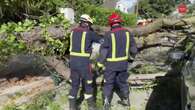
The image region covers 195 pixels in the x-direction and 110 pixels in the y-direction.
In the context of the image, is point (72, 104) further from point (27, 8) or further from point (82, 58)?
point (27, 8)

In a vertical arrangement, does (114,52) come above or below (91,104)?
above

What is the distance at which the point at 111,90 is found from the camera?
8.34m

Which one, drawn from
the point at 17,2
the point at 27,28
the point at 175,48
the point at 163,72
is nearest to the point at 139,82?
the point at 163,72

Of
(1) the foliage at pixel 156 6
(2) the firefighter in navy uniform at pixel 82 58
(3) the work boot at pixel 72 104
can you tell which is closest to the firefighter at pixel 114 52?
(2) the firefighter in navy uniform at pixel 82 58

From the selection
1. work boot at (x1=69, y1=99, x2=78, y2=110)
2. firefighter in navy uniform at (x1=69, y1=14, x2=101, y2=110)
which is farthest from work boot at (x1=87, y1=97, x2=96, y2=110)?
work boot at (x1=69, y1=99, x2=78, y2=110)

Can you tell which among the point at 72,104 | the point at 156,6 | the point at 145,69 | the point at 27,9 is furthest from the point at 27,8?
the point at 156,6

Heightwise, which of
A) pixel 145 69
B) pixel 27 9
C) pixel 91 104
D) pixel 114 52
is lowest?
pixel 91 104

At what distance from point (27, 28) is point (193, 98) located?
4601 millimetres

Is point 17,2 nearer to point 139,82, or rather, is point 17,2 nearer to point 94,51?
point 94,51

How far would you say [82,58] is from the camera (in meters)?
8.23

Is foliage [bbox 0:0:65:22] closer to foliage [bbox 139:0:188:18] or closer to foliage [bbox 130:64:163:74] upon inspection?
foliage [bbox 130:64:163:74]

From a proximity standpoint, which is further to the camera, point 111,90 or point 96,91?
point 96,91

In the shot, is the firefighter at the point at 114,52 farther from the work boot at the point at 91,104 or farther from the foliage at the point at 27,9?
the foliage at the point at 27,9

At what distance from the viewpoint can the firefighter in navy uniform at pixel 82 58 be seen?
8.23 metres
